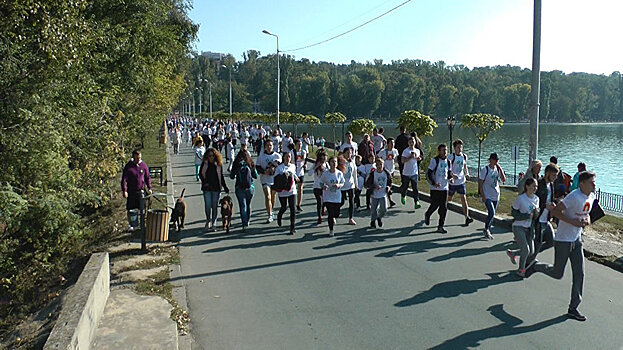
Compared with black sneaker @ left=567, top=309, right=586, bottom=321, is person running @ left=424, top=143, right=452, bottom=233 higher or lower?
higher

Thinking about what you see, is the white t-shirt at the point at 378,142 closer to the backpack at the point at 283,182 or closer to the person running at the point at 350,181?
the person running at the point at 350,181

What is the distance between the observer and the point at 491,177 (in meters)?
10.0

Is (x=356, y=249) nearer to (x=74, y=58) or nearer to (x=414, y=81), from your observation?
(x=74, y=58)

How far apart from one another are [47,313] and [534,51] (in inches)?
407

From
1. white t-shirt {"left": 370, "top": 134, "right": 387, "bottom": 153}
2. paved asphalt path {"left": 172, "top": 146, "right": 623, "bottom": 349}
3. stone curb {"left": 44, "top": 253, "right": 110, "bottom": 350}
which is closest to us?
stone curb {"left": 44, "top": 253, "right": 110, "bottom": 350}

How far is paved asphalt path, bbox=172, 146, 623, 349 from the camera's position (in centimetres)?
568

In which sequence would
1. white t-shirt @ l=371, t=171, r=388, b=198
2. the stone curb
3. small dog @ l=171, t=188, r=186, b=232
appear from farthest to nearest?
1. white t-shirt @ l=371, t=171, r=388, b=198
2. small dog @ l=171, t=188, r=186, b=232
3. the stone curb

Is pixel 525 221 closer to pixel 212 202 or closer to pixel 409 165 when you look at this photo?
pixel 409 165

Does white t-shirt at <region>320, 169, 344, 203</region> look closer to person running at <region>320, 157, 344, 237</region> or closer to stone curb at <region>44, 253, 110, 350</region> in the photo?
person running at <region>320, 157, 344, 237</region>

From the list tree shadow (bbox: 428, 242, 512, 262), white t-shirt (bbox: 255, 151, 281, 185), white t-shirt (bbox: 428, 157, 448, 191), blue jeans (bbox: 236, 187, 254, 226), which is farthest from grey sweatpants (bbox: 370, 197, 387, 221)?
blue jeans (bbox: 236, 187, 254, 226)

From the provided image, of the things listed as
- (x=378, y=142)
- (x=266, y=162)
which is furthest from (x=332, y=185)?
(x=378, y=142)

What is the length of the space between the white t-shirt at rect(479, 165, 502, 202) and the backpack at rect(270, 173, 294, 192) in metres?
3.70

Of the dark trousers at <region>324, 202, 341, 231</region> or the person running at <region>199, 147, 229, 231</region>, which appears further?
the person running at <region>199, 147, 229, 231</region>

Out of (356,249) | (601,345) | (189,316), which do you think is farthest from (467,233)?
(189,316)
